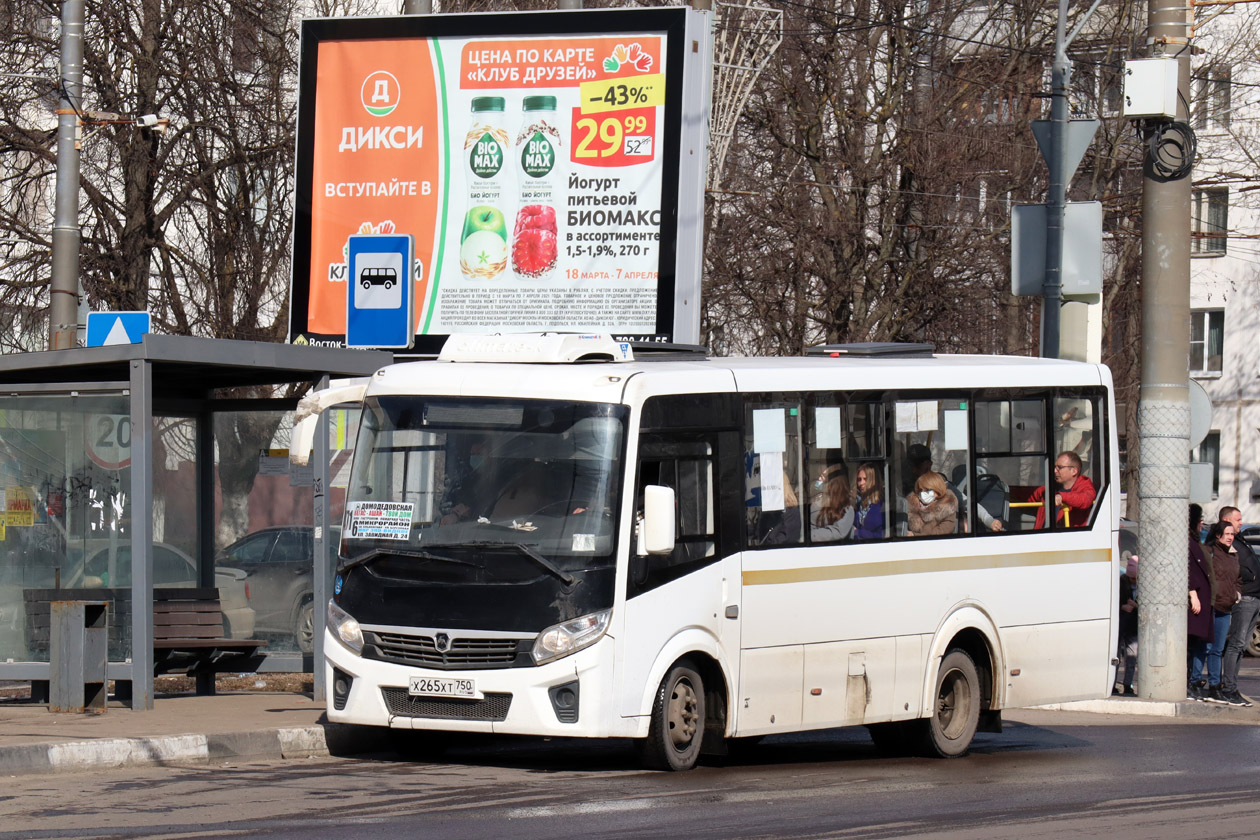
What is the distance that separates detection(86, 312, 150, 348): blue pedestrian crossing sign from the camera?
49.2ft

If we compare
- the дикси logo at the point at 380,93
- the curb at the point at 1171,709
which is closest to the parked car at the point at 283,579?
the дикси logo at the point at 380,93

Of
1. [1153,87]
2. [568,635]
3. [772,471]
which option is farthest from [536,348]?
[1153,87]

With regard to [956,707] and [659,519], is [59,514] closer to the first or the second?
[659,519]

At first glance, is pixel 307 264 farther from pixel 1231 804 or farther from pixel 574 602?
pixel 1231 804

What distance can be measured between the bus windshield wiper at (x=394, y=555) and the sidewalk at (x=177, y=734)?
4.00ft

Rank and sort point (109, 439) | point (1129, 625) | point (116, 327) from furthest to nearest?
point (1129, 625) < point (116, 327) < point (109, 439)

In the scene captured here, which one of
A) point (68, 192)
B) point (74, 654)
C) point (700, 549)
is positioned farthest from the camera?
point (68, 192)

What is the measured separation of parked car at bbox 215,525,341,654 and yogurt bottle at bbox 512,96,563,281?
3651 mm

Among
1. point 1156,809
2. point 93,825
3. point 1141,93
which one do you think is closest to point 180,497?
point 93,825

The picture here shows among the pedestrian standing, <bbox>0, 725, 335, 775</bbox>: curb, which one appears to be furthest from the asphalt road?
the pedestrian standing

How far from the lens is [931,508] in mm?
12484

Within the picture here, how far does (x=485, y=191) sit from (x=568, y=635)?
7.76 meters

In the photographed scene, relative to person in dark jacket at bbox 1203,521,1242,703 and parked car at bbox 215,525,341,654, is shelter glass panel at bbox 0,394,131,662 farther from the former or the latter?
person in dark jacket at bbox 1203,521,1242,703

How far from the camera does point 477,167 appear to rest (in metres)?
17.3
